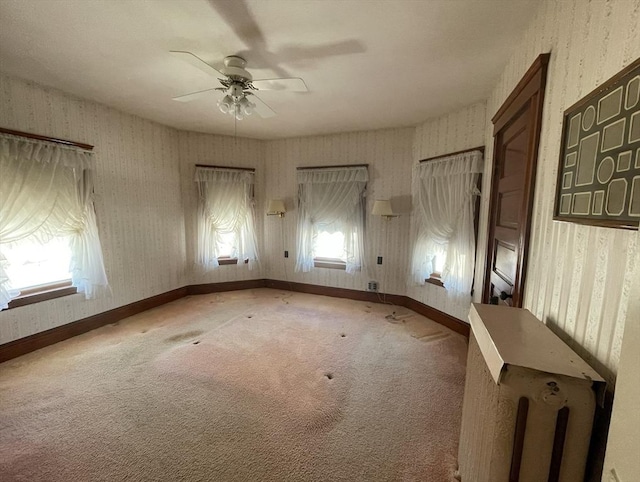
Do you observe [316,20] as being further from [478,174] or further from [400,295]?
[400,295]

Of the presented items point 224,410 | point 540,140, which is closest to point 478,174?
point 540,140

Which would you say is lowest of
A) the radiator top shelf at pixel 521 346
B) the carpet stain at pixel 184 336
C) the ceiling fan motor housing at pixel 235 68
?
the carpet stain at pixel 184 336

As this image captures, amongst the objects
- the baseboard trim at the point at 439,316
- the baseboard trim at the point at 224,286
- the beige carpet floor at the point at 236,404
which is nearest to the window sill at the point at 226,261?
the baseboard trim at the point at 224,286

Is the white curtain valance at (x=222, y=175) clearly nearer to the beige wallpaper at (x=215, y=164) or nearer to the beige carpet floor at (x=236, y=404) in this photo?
the beige wallpaper at (x=215, y=164)

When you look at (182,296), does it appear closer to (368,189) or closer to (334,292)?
(334,292)

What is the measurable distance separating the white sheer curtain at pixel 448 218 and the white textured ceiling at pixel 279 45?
0.69m

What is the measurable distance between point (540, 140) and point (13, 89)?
4.06 meters

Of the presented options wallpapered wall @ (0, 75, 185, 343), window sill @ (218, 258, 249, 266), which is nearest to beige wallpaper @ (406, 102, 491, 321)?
window sill @ (218, 258, 249, 266)

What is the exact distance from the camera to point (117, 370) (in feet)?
7.59

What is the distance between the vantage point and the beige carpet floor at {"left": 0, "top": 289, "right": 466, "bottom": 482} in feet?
4.92

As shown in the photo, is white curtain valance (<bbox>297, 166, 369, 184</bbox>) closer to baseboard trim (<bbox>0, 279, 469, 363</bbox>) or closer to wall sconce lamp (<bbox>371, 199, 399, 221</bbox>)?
wall sconce lamp (<bbox>371, 199, 399, 221</bbox>)

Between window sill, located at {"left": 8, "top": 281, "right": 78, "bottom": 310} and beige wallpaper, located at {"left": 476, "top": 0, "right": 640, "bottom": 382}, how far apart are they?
13.1 feet

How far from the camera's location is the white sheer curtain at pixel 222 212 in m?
4.12

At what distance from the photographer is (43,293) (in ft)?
8.75
